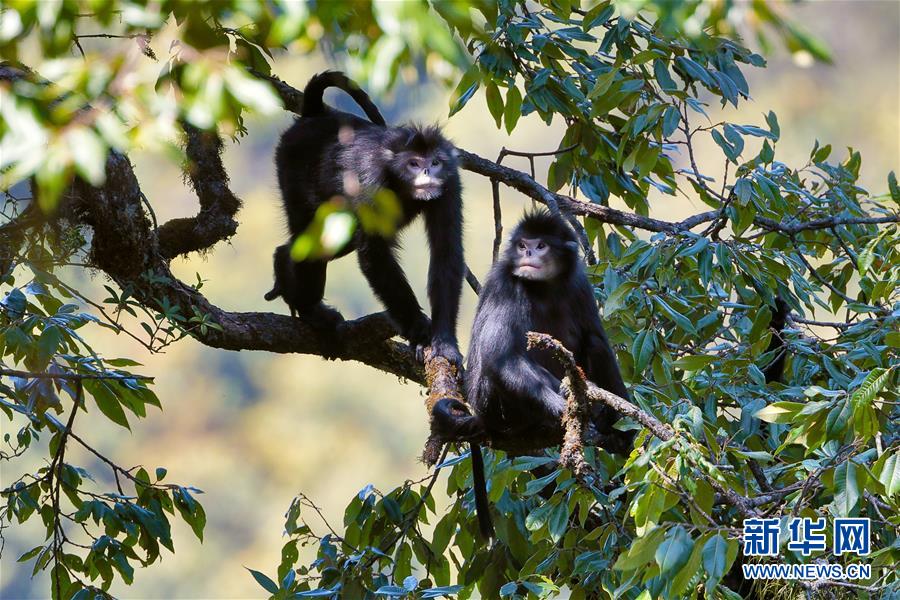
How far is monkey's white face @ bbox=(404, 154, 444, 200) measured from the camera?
416 cm

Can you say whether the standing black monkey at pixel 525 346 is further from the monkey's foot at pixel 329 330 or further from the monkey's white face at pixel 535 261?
the monkey's foot at pixel 329 330

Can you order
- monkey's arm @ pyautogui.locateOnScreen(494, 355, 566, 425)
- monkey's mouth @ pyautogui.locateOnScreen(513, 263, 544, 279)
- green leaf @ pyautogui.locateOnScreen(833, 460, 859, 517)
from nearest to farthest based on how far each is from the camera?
1. green leaf @ pyautogui.locateOnScreen(833, 460, 859, 517)
2. monkey's arm @ pyautogui.locateOnScreen(494, 355, 566, 425)
3. monkey's mouth @ pyautogui.locateOnScreen(513, 263, 544, 279)

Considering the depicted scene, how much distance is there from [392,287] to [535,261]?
671mm

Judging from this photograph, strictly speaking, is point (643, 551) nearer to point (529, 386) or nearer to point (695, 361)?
point (695, 361)

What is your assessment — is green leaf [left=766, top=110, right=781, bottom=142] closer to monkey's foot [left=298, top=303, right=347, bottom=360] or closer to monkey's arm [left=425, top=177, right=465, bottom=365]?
monkey's arm [left=425, top=177, right=465, bottom=365]

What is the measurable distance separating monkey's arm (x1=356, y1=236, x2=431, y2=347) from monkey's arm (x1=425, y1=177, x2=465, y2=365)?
75 millimetres

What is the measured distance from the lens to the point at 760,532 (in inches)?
105

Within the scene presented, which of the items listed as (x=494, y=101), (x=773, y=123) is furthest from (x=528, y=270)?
(x=773, y=123)

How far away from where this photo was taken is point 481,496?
3598 millimetres

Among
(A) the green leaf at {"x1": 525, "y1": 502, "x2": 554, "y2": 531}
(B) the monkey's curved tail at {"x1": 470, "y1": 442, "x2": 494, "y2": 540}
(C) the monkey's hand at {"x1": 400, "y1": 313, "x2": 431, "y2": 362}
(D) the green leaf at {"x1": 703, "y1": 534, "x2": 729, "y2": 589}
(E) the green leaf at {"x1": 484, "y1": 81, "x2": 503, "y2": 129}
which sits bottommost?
(D) the green leaf at {"x1": 703, "y1": 534, "x2": 729, "y2": 589}

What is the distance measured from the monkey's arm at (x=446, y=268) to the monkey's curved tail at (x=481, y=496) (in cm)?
46

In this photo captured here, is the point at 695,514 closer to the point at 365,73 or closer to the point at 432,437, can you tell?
the point at 432,437

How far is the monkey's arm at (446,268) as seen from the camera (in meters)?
3.96

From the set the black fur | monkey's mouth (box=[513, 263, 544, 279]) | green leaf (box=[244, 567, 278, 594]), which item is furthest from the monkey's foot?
the black fur
